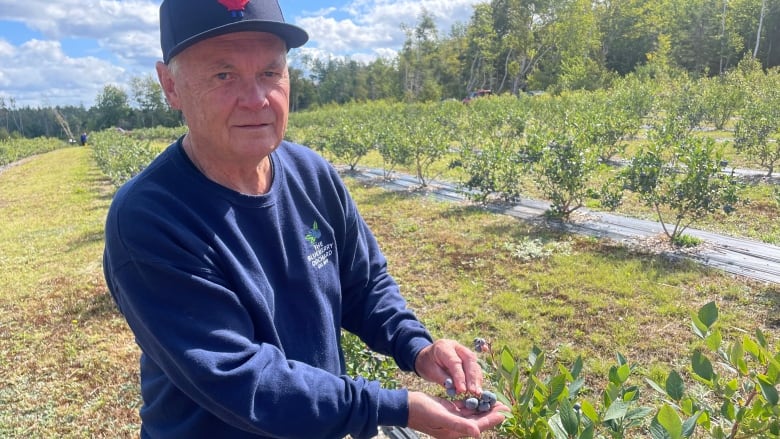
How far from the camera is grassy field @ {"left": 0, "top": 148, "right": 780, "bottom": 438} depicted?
12.4 ft

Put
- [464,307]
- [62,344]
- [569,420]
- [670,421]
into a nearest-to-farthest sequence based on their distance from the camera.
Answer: [670,421]
[569,420]
[62,344]
[464,307]

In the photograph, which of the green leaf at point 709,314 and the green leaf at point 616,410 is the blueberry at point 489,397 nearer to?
the green leaf at point 616,410

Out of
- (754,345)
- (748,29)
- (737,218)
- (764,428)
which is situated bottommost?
(737,218)

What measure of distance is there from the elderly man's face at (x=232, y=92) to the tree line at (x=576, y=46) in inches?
983

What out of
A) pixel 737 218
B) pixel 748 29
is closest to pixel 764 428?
pixel 737 218

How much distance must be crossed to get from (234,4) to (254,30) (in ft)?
0.23

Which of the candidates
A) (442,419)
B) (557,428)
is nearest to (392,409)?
(442,419)

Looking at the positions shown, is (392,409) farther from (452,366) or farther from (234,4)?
(234,4)

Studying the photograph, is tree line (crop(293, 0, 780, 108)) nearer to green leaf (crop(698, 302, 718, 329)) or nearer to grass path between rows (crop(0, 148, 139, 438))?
grass path between rows (crop(0, 148, 139, 438))

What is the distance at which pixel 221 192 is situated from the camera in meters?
1.26

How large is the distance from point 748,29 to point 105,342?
4185 centimetres

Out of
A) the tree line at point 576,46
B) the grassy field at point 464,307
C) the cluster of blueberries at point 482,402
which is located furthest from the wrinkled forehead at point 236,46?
the tree line at point 576,46

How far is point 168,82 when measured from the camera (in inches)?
50.7

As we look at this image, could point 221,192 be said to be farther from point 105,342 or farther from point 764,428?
point 105,342
